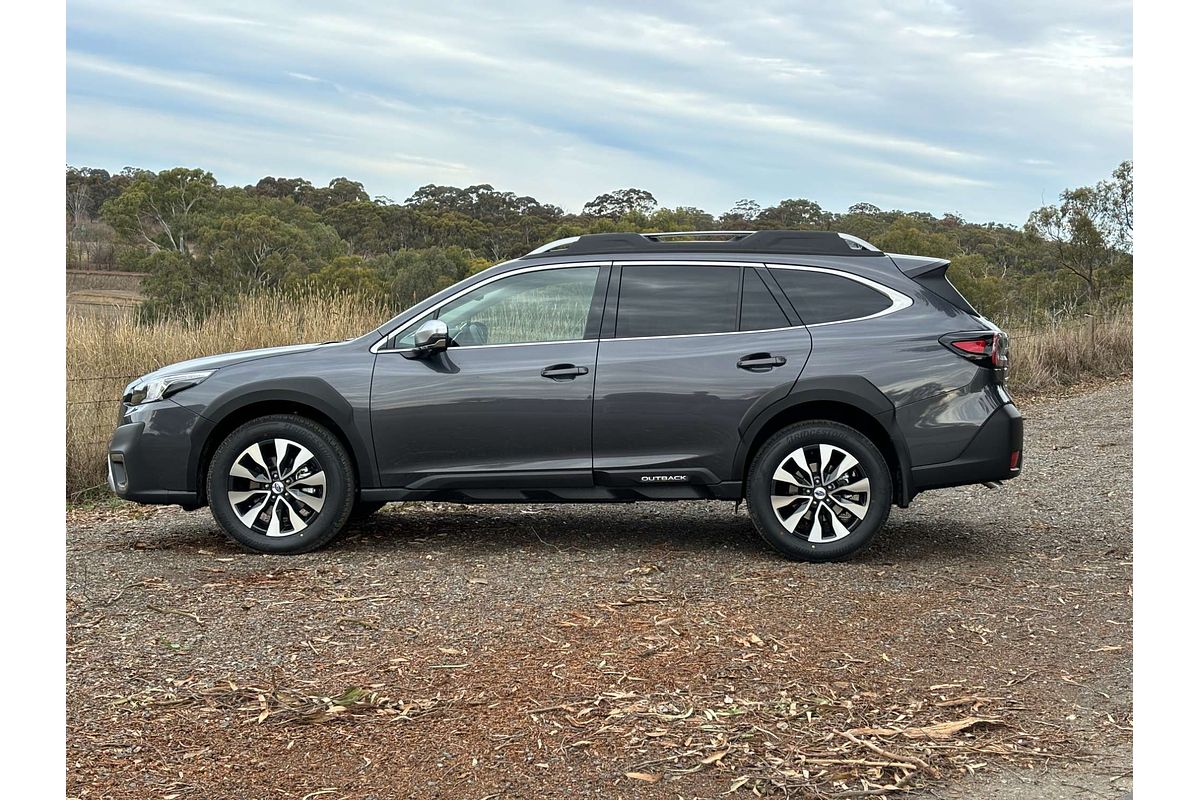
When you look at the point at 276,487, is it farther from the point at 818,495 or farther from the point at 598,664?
the point at 818,495

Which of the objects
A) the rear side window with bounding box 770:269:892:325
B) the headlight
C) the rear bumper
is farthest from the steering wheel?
the rear bumper

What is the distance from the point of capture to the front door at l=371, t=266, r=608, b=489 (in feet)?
24.7

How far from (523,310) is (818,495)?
215 centimetres

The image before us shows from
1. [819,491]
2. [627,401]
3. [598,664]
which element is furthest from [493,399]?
[598,664]

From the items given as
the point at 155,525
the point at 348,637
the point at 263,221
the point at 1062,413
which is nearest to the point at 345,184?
the point at 263,221

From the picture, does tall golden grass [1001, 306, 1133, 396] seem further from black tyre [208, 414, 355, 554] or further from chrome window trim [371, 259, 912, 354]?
black tyre [208, 414, 355, 554]

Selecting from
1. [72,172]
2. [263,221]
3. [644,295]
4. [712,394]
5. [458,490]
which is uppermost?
[72,172]

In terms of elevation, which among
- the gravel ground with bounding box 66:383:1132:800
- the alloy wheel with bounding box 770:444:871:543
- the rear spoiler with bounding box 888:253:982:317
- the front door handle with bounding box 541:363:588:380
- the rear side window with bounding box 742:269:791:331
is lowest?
the gravel ground with bounding box 66:383:1132:800

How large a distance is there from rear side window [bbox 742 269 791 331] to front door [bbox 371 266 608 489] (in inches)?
35.3

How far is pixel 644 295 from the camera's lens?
25.4 ft

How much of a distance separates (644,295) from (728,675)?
2.94 meters

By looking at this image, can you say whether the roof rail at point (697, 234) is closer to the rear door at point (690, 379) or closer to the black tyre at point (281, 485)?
the rear door at point (690, 379)

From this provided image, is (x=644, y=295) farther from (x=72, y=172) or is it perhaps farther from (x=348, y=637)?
(x=72, y=172)

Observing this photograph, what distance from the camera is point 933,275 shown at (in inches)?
304
